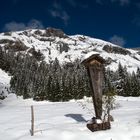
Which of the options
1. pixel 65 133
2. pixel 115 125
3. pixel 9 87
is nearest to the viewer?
pixel 65 133

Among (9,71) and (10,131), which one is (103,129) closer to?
(10,131)

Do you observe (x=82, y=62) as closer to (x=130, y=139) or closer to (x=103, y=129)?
(x=103, y=129)

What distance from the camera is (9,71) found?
136 metres

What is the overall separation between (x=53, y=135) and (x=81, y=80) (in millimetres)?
76615

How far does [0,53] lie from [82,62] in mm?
119688

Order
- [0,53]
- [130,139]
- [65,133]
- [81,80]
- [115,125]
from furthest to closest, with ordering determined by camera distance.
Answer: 1. [0,53]
2. [81,80]
3. [115,125]
4. [65,133]
5. [130,139]

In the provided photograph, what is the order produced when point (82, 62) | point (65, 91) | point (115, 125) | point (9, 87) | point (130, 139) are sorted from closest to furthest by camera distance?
point (130, 139)
point (115, 125)
point (82, 62)
point (65, 91)
point (9, 87)

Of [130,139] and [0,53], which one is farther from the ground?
[0,53]

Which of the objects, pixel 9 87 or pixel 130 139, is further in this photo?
pixel 9 87

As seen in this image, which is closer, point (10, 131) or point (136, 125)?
point (136, 125)

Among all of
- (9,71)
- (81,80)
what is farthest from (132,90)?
(9,71)

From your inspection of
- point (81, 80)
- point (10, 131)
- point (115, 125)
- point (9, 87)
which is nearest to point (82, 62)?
point (115, 125)

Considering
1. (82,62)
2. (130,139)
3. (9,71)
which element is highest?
(9,71)

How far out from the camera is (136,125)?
17172mm
